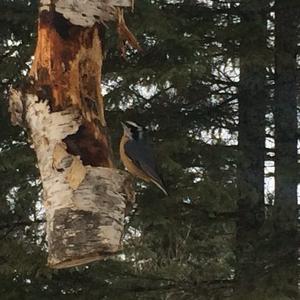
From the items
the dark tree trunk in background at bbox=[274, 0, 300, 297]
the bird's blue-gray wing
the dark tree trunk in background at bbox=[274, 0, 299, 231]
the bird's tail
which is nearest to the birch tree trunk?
the bird's blue-gray wing

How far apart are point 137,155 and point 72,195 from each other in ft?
4.61

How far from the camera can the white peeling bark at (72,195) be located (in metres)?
2.73

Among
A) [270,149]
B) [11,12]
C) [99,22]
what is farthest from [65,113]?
[270,149]

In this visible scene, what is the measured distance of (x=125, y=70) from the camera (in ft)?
17.2

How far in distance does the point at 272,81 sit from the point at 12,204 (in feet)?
7.74

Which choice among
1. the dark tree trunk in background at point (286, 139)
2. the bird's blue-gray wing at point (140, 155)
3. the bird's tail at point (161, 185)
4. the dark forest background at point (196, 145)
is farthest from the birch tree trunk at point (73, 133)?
the dark tree trunk in background at point (286, 139)

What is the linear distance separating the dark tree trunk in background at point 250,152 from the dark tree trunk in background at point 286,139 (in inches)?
6.6

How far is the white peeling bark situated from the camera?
2734mm

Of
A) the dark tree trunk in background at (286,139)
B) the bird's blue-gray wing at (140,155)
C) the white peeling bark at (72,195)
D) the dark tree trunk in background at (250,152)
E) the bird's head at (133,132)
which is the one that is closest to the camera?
→ the white peeling bark at (72,195)

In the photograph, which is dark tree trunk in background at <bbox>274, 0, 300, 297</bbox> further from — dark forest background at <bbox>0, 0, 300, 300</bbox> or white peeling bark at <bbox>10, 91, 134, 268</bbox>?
white peeling bark at <bbox>10, 91, 134, 268</bbox>

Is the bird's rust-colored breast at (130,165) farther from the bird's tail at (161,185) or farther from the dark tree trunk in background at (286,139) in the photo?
the dark tree trunk in background at (286,139)

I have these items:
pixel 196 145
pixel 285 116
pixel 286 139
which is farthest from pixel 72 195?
pixel 285 116

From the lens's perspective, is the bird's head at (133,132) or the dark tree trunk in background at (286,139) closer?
the bird's head at (133,132)

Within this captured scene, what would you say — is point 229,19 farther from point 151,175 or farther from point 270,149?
point 151,175
